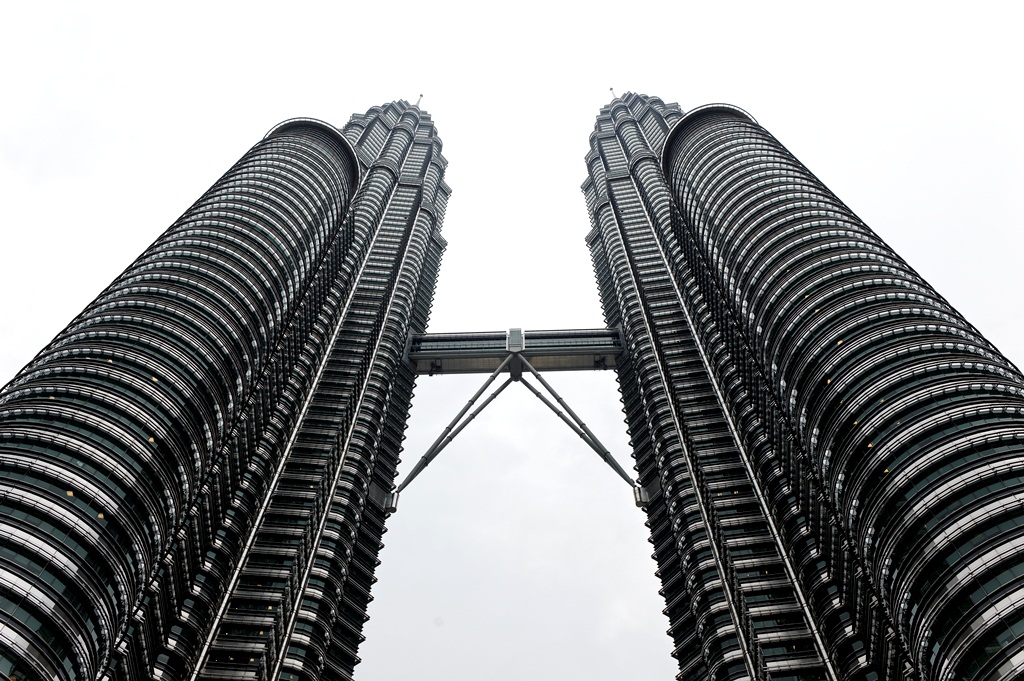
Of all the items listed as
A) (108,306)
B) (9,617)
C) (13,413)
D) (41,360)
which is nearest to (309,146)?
(108,306)

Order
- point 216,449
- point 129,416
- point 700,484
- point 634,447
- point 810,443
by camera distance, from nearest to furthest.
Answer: point 129,416 → point 810,443 → point 216,449 → point 700,484 → point 634,447

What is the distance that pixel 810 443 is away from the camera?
7525 cm

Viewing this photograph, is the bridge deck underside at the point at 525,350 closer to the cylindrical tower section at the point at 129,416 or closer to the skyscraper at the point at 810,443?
the skyscraper at the point at 810,443

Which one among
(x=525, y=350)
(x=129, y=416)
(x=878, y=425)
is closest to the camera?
(x=878, y=425)

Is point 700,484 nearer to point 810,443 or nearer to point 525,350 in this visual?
point 810,443

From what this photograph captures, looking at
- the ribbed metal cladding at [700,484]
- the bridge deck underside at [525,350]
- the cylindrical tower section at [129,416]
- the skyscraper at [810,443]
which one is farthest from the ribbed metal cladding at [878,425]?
the cylindrical tower section at [129,416]

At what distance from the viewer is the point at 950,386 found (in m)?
66.6

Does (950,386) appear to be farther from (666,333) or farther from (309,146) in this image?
(309,146)

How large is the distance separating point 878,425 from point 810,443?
9.27m

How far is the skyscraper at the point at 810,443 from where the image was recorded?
5766 cm

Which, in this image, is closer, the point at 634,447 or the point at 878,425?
the point at 878,425

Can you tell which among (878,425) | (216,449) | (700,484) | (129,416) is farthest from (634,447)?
(129,416)

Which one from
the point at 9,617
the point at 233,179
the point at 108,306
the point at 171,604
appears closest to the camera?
the point at 9,617

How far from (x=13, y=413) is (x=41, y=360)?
37.4 ft
